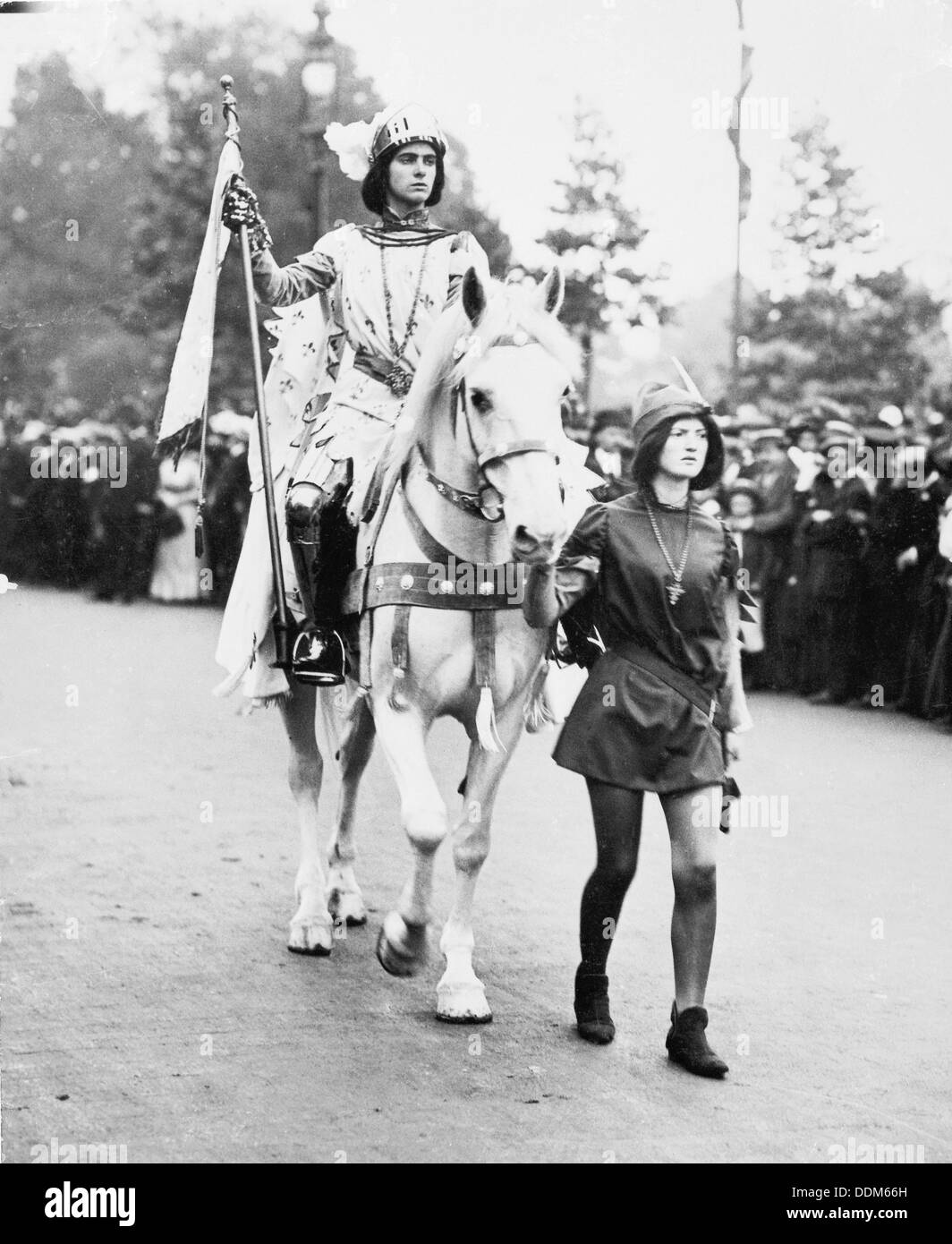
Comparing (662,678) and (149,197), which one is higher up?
(149,197)

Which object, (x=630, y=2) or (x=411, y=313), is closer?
(x=411, y=313)

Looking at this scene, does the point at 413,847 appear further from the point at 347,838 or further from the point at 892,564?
the point at 892,564

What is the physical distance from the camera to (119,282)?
27922 mm

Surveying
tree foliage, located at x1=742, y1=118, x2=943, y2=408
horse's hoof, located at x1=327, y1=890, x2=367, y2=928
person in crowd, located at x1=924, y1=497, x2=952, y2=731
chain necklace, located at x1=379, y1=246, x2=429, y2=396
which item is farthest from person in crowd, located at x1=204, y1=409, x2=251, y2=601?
chain necklace, located at x1=379, y1=246, x2=429, y2=396

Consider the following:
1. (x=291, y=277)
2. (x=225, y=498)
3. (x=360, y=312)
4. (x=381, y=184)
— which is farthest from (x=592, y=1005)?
(x=225, y=498)

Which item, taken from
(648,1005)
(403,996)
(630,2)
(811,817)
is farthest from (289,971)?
(630,2)

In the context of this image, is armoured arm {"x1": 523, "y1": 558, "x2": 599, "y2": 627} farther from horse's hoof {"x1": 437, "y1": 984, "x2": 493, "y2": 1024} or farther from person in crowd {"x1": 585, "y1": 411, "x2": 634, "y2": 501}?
person in crowd {"x1": 585, "y1": 411, "x2": 634, "y2": 501}

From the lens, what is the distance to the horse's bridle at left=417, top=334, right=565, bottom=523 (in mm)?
5406

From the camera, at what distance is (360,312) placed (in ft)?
22.3

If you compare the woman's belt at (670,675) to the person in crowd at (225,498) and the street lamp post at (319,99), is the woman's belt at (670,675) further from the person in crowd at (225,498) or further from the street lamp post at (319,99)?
the person in crowd at (225,498)

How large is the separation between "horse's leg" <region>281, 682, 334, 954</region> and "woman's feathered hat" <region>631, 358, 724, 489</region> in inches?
87.7

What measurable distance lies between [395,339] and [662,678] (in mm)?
1857

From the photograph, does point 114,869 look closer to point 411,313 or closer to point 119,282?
point 411,313
